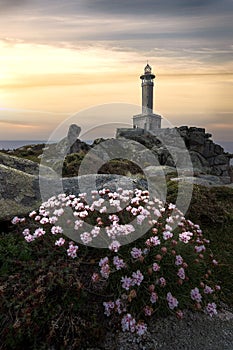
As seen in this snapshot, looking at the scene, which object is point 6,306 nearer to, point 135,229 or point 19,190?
point 135,229

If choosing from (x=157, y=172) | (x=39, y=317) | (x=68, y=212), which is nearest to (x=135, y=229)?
(x=68, y=212)

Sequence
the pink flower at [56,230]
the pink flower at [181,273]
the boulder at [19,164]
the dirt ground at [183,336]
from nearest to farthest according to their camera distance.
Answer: the dirt ground at [183,336]
the pink flower at [181,273]
the pink flower at [56,230]
the boulder at [19,164]

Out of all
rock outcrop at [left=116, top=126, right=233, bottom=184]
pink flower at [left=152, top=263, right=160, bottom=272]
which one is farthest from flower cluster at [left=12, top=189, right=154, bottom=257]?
rock outcrop at [left=116, top=126, right=233, bottom=184]

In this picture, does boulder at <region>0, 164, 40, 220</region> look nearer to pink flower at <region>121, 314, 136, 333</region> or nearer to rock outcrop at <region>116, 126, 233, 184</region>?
pink flower at <region>121, 314, 136, 333</region>

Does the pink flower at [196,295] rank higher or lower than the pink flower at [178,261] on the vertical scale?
lower

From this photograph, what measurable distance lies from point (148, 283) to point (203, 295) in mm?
1146

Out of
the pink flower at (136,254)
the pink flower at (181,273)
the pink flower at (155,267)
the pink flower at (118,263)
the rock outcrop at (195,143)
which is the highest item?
the pink flower at (136,254)

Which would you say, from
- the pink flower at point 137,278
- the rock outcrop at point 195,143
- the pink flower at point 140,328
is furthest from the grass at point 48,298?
the rock outcrop at point 195,143

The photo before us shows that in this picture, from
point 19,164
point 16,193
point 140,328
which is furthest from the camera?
point 19,164

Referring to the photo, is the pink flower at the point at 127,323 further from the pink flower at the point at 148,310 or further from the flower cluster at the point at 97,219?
the flower cluster at the point at 97,219

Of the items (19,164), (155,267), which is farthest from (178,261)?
(19,164)

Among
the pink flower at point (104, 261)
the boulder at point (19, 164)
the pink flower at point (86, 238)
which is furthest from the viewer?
the boulder at point (19, 164)

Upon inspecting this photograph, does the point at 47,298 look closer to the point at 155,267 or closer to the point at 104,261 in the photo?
the point at 104,261

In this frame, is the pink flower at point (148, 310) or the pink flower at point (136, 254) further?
the pink flower at point (136, 254)
